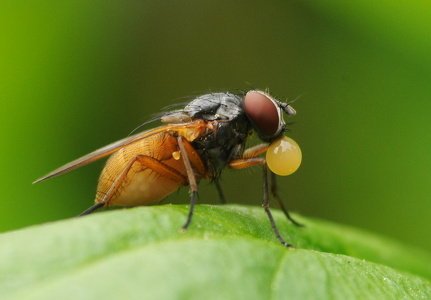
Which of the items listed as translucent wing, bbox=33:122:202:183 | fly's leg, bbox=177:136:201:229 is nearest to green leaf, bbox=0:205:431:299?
fly's leg, bbox=177:136:201:229

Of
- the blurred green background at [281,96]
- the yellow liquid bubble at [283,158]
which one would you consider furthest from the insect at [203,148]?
the blurred green background at [281,96]

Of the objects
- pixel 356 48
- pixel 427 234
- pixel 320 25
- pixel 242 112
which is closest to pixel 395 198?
pixel 427 234

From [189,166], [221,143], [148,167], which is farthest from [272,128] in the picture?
[148,167]

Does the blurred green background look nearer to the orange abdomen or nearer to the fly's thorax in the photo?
the fly's thorax

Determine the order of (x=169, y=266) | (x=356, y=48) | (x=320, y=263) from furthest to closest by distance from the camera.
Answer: (x=356, y=48) < (x=320, y=263) < (x=169, y=266)

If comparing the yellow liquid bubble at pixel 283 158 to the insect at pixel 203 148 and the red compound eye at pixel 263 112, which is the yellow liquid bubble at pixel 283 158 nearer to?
the insect at pixel 203 148

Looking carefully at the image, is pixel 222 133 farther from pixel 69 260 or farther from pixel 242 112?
pixel 69 260
